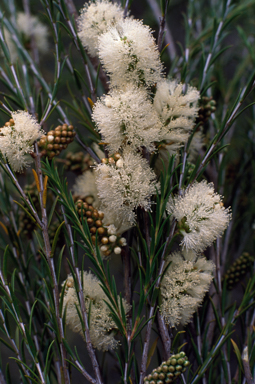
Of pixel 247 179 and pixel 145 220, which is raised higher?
pixel 247 179

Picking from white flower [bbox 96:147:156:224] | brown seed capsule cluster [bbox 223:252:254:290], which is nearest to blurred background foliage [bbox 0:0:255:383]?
brown seed capsule cluster [bbox 223:252:254:290]

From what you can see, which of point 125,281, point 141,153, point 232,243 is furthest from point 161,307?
point 232,243

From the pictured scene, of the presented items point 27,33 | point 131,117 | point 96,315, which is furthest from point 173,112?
point 27,33

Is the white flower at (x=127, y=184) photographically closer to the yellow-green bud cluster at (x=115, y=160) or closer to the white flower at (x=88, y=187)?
the yellow-green bud cluster at (x=115, y=160)

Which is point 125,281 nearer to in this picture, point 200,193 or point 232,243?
point 200,193

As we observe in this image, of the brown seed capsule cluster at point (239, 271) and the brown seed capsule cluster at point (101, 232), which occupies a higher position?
the brown seed capsule cluster at point (101, 232)

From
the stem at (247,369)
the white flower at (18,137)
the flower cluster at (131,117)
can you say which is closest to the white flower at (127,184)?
the flower cluster at (131,117)

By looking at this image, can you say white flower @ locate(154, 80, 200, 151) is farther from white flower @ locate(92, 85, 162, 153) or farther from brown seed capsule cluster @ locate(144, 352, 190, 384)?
brown seed capsule cluster @ locate(144, 352, 190, 384)
